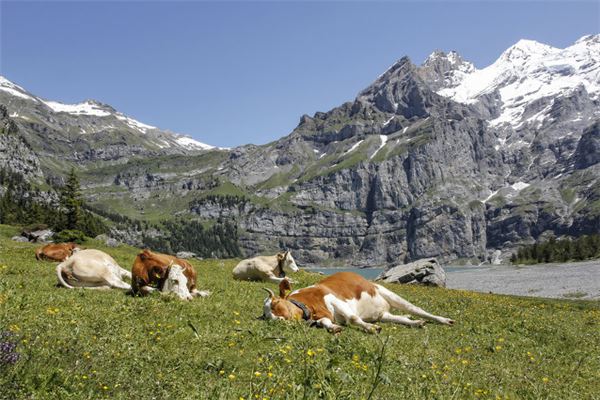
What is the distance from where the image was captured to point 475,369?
337 inches

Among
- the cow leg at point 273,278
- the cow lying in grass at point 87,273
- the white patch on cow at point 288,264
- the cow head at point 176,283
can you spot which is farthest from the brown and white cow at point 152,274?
the white patch on cow at point 288,264

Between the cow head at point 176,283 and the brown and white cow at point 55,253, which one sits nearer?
the cow head at point 176,283

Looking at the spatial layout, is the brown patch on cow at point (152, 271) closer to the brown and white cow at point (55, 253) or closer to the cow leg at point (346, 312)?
the cow leg at point (346, 312)

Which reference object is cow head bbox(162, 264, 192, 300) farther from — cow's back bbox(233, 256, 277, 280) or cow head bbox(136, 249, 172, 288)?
cow's back bbox(233, 256, 277, 280)

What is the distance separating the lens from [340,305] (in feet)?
39.0

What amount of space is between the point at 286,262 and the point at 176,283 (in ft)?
36.4

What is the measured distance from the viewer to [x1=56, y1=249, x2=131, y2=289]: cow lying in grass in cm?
1673

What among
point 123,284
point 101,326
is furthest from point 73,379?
point 123,284

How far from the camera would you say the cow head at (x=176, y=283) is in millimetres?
14945

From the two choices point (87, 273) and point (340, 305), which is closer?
point (340, 305)

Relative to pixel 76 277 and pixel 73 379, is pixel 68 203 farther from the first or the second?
pixel 73 379

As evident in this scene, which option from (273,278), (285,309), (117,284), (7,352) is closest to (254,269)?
(273,278)

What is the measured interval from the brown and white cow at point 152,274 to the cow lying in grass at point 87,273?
1.82 meters

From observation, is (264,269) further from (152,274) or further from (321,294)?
(321,294)
